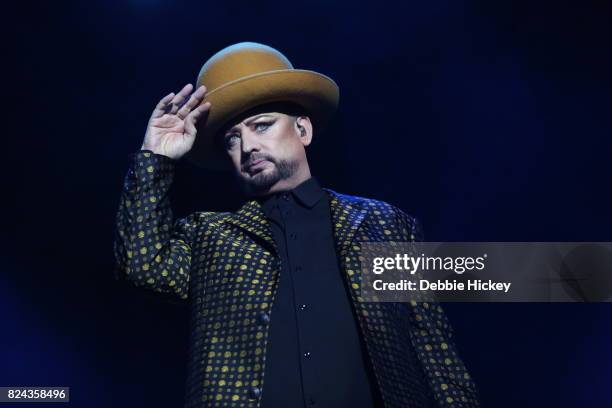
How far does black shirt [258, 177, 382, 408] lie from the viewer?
6.74 ft

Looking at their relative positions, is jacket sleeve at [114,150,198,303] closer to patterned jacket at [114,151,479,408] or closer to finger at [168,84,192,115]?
patterned jacket at [114,151,479,408]

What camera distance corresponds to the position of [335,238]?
90.4 inches

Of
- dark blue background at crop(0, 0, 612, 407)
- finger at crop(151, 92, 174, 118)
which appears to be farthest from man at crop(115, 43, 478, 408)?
dark blue background at crop(0, 0, 612, 407)

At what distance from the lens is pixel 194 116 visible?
2.47 meters

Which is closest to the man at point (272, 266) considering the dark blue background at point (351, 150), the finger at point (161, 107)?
the finger at point (161, 107)

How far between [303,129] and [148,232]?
705mm

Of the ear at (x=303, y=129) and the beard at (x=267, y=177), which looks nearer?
the beard at (x=267, y=177)

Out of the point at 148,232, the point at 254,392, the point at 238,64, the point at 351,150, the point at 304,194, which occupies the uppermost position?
the point at 238,64

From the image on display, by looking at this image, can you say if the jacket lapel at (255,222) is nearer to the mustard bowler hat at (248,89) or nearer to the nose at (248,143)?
the nose at (248,143)

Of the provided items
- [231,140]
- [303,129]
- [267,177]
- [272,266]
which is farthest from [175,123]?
[272,266]

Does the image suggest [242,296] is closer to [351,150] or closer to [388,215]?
[388,215]

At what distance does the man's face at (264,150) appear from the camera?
246cm

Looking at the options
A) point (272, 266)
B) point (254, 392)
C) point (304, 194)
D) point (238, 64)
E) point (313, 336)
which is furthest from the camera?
point (238, 64)

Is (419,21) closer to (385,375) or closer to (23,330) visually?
(385,375)
